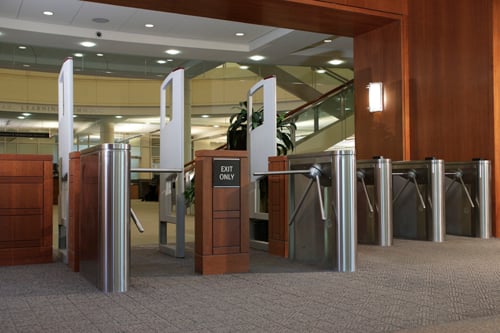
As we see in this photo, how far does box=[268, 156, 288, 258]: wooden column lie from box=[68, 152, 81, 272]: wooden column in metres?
1.61

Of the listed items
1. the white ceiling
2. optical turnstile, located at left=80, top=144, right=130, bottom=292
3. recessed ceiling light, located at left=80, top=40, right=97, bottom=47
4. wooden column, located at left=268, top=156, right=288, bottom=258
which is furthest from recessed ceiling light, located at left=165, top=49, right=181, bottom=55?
optical turnstile, located at left=80, top=144, right=130, bottom=292

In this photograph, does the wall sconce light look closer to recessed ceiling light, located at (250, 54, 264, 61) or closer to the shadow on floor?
the shadow on floor

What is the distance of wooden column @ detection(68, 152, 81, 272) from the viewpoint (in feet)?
12.8

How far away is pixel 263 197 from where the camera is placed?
18.1 ft

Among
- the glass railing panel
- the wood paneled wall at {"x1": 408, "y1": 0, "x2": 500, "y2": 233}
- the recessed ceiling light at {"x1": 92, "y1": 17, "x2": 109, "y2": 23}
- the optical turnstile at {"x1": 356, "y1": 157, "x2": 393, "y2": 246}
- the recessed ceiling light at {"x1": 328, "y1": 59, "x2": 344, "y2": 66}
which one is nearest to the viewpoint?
the optical turnstile at {"x1": 356, "y1": 157, "x2": 393, "y2": 246}

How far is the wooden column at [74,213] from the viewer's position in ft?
12.8

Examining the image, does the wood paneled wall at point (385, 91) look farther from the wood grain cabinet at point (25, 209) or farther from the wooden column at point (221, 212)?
the wood grain cabinet at point (25, 209)

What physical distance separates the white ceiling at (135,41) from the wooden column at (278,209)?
3773 millimetres

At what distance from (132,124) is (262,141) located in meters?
6.84

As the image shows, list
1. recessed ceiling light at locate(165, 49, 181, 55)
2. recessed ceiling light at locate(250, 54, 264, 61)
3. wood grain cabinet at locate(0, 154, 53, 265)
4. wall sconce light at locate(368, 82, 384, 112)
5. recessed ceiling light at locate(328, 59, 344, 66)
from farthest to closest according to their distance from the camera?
1. recessed ceiling light at locate(328, 59, 344, 66)
2. recessed ceiling light at locate(250, 54, 264, 61)
3. recessed ceiling light at locate(165, 49, 181, 55)
4. wall sconce light at locate(368, 82, 384, 112)
5. wood grain cabinet at locate(0, 154, 53, 265)

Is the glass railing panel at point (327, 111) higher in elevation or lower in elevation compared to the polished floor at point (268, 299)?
higher

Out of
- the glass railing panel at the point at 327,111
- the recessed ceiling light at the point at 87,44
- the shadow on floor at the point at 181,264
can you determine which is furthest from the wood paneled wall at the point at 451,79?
the recessed ceiling light at the point at 87,44

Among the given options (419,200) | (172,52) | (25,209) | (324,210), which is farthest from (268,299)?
(172,52)

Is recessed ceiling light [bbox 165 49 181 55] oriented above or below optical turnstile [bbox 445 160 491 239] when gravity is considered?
above
